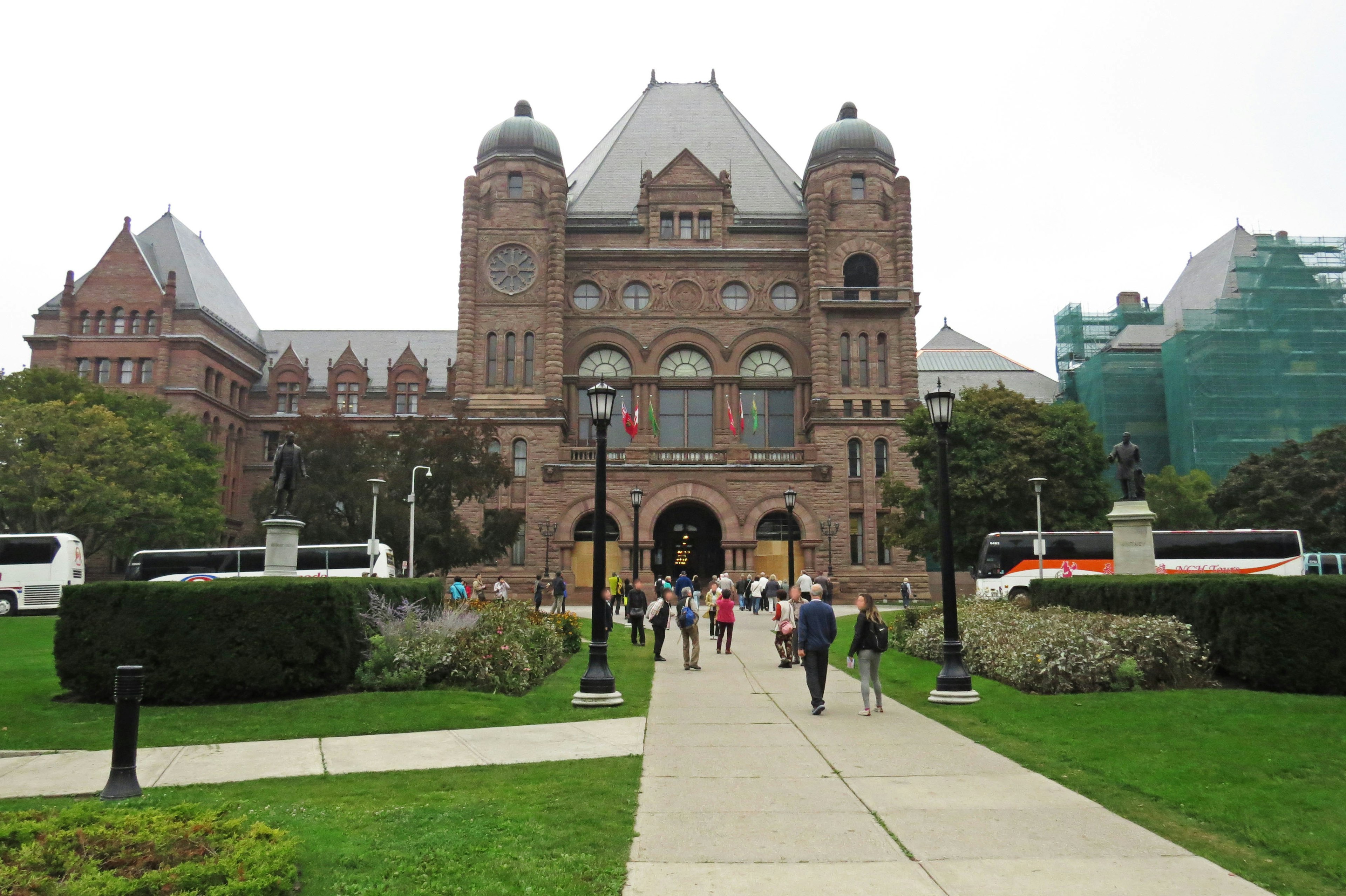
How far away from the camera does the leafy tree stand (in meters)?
42.8

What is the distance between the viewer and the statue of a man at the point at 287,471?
2212 centimetres

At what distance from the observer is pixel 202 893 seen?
5512 mm

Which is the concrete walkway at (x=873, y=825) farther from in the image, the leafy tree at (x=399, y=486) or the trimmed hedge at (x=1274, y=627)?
the leafy tree at (x=399, y=486)

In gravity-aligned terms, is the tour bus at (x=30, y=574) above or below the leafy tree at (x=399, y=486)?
below

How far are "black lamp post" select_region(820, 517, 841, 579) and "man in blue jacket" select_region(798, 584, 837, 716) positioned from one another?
39967 millimetres

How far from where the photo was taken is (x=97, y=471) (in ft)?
161

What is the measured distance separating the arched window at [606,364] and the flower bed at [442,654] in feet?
138

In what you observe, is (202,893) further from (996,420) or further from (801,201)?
(801,201)

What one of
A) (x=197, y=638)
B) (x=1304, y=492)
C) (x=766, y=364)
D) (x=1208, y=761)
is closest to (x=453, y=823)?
(x=1208, y=761)

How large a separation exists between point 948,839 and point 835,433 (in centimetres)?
4992

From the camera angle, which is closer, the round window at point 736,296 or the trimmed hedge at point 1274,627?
the trimmed hedge at point 1274,627

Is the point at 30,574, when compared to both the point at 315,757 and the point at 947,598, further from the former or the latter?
the point at 947,598

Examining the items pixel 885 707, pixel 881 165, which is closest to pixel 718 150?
pixel 881 165

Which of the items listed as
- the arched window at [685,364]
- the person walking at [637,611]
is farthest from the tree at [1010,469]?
the person walking at [637,611]
